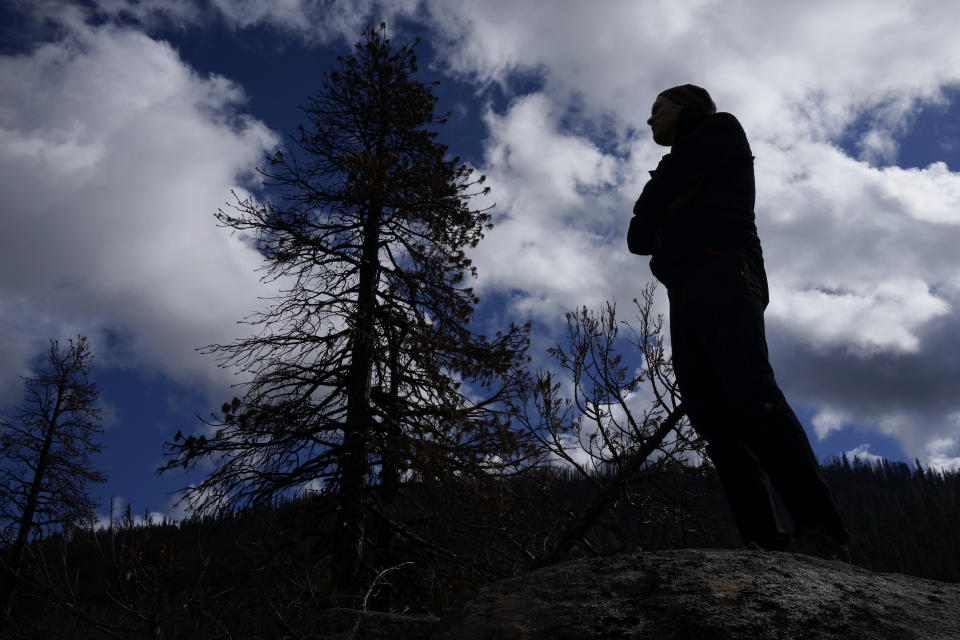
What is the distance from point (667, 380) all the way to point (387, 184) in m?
5.28

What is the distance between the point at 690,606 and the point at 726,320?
1316 millimetres

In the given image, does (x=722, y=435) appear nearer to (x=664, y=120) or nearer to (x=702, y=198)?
(x=702, y=198)

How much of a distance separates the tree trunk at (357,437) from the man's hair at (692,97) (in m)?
5.72

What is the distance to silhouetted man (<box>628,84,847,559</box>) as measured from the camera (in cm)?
238

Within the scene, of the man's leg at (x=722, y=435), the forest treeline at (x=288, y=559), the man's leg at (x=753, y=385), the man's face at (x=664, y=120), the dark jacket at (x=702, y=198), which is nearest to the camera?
the man's leg at (x=753, y=385)

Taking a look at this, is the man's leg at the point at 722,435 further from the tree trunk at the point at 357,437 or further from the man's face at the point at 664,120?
the tree trunk at the point at 357,437

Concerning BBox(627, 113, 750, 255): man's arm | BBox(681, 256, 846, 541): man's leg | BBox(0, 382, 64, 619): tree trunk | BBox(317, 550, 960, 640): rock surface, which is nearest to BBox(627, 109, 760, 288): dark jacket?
BBox(627, 113, 750, 255): man's arm

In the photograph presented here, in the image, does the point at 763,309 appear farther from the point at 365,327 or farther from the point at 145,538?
the point at 365,327

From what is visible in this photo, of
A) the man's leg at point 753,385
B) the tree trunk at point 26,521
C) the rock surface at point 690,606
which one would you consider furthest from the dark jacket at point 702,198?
the tree trunk at point 26,521

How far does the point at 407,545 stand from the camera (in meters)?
8.50

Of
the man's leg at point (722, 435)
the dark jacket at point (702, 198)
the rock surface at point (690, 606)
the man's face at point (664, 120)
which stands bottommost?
the rock surface at point (690, 606)

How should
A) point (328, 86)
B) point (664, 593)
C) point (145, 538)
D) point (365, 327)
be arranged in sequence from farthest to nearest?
point (328, 86), point (365, 327), point (145, 538), point (664, 593)

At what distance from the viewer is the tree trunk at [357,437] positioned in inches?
306

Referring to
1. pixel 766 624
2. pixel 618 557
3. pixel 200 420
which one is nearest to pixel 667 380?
pixel 618 557
